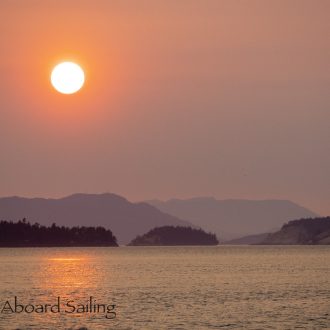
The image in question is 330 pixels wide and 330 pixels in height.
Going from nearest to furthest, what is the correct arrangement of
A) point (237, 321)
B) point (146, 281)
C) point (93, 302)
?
point (237, 321)
point (93, 302)
point (146, 281)

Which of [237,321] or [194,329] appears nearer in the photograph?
[194,329]

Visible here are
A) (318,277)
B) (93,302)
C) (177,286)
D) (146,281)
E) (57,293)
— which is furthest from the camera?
(318,277)

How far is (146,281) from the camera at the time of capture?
17538 centimetres

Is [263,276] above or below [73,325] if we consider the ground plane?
above

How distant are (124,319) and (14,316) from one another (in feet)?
38.1

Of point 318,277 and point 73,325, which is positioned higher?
point 318,277

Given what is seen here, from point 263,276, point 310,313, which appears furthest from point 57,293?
point 263,276

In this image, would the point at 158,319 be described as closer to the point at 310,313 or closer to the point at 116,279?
the point at 310,313

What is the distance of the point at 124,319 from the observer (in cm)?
10350

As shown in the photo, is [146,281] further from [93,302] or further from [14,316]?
[14,316]

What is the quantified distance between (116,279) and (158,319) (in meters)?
83.1

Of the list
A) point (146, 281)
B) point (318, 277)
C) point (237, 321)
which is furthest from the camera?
point (318, 277)

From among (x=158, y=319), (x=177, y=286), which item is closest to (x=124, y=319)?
(x=158, y=319)

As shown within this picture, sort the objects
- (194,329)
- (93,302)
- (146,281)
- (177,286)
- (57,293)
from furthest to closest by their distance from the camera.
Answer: (146,281) → (177,286) → (57,293) → (93,302) → (194,329)
